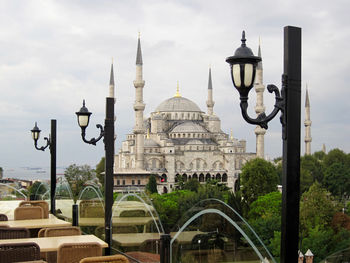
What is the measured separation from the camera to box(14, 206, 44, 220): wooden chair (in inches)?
251

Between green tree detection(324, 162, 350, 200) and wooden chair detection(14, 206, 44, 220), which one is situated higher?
wooden chair detection(14, 206, 44, 220)

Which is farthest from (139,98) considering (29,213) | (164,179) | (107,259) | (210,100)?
(107,259)

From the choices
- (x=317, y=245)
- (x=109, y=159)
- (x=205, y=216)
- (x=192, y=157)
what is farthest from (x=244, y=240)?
(x=192, y=157)

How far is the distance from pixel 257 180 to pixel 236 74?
29.9 m

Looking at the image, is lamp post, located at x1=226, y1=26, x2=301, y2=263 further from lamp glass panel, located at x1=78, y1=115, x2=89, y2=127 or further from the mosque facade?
the mosque facade

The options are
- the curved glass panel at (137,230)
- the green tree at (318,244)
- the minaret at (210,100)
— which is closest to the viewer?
the curved glass panel at (137,230)

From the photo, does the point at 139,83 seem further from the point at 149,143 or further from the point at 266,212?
the point at 266,212

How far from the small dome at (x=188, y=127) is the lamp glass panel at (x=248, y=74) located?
5653 cm

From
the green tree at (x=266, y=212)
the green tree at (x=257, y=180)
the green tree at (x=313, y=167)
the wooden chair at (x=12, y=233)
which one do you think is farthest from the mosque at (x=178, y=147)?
the wooden chair at (x=12, y=233)

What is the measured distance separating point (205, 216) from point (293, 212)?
1.07 m

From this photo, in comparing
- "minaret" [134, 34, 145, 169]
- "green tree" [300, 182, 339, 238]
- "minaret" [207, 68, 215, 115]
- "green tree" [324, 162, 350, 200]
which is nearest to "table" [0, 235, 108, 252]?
"green tree" [300, 182, 339, 238]

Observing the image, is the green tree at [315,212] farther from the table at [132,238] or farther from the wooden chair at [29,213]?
the table at [132,238]

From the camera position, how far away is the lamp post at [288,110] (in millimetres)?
3037

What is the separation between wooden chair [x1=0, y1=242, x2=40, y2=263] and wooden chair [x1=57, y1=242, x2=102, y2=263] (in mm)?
195
